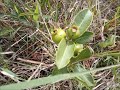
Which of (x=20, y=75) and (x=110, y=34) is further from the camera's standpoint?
(x=110, y=34)

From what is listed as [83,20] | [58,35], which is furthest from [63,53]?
[83,20]

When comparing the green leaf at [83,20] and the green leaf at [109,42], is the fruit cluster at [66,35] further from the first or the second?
the green leaf at [109,42]

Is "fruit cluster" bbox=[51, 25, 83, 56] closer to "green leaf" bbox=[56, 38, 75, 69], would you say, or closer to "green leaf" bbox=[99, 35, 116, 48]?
"green leaf" bbox=[56, 38, 75, 69]

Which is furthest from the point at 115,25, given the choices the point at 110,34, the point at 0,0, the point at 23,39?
the point at 0,0

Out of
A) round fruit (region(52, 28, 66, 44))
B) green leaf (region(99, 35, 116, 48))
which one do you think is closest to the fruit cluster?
round fruit (region(52, 28, 66, 44))

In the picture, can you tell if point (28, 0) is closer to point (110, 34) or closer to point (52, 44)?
point (52, 44)

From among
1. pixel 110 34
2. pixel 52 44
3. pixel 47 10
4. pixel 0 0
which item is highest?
pixel 0 0

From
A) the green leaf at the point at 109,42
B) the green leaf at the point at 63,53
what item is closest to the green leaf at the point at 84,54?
the green leaf at the point at 63,53
